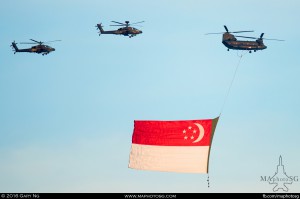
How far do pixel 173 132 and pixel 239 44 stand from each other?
50.8 meters

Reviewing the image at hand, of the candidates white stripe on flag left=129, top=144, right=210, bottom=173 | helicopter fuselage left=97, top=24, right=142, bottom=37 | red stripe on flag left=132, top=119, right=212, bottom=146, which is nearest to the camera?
white stripe on flag left=129, top=144, right=210, bottom=173

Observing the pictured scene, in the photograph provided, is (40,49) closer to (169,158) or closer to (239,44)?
(239,44)

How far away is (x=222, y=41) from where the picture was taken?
13888 centimetres

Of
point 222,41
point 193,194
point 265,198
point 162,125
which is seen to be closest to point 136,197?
point 193,194

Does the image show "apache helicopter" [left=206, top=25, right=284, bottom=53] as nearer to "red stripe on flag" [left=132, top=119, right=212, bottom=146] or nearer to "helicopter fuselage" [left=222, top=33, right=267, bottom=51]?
"helicopter fuselage" [left=222, top=33, right=267, bottom=51]

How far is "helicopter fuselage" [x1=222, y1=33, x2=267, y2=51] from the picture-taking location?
137750mm

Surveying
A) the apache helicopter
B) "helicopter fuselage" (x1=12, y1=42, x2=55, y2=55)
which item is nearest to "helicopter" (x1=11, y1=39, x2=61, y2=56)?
"helicopter fuselage" (x1=12, y1=42, x2=55, y2=55)

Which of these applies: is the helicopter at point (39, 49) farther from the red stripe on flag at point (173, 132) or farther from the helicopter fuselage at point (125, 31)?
the red stripe on flag at point (173, 132)

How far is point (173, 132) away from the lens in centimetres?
9206

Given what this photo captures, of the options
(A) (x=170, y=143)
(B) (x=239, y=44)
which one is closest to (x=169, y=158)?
(A) (x=170, y=143)

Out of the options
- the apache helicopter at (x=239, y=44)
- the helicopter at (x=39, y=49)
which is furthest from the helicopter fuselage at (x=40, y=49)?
the apache helicopter at (x=239, y=44)

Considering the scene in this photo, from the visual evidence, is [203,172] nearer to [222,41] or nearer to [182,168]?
[182,168]

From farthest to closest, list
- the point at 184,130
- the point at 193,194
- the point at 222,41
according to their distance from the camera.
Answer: the point at 222,41, the point at 184,130, the point at 193,194

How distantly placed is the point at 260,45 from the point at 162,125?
2110 inches
